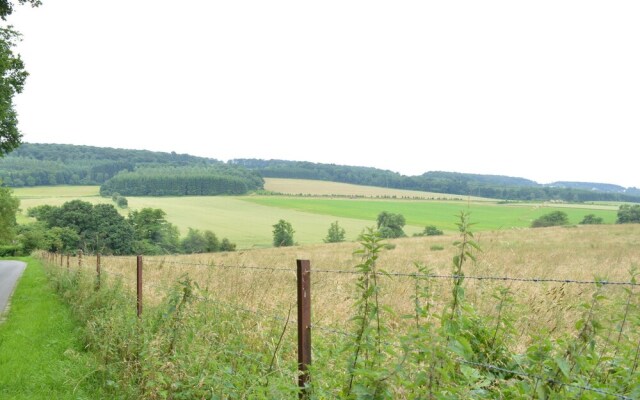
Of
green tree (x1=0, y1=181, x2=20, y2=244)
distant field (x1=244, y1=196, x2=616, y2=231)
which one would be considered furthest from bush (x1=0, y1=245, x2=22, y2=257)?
distant field (x1=244, y1=196, x2=616, y2=231)

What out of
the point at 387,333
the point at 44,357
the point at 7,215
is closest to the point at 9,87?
the point at 44,357

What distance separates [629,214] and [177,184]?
91.5 m

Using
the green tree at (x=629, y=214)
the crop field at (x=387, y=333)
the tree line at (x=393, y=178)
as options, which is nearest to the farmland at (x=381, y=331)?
the crop field at (x=387, y=333)

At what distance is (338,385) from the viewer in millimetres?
3998

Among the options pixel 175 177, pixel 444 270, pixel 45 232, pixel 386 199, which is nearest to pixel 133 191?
pixel 175 177

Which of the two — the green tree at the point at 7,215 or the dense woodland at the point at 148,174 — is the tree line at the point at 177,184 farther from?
the green tree at the point at 7,215

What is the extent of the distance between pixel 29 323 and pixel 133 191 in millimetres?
104050

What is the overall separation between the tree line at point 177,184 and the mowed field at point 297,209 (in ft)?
15.5

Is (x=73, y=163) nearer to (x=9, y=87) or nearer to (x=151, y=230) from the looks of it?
(x=151, y=230)

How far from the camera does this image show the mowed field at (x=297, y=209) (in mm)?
62938

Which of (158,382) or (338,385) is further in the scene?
(158,382)

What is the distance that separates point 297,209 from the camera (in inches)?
3575

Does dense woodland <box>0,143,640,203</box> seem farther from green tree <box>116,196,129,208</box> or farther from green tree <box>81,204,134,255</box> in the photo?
green tree <box>81,204,134,255</box>

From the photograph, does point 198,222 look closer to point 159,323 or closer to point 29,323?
point 29,323
